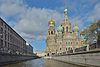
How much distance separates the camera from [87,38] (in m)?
85.6

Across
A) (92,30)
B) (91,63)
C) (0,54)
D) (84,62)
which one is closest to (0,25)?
(0,54)

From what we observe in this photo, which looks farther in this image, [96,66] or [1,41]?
[1,41]

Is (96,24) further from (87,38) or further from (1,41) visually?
(1,41)

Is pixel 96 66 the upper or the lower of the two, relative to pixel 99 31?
lower

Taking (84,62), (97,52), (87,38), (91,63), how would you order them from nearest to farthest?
1. (97,52)
2. (91,63)
3. (84,62)
4. (87,38)

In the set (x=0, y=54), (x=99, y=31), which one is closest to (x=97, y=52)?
(x=0, y=54)

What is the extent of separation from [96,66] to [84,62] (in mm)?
11587

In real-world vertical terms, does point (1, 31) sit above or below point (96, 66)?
above

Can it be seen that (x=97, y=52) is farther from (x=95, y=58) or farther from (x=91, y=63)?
(x=91, y=63)

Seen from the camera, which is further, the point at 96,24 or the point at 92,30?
the point at 92,30

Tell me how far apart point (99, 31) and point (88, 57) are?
1054 inches

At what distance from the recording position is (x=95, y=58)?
40531 millimetres

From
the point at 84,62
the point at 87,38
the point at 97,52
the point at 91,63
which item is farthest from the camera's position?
the point at 87,38

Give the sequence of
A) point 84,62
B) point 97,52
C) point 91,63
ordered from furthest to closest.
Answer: point 84,62 < point 91,63 < point 97,52
